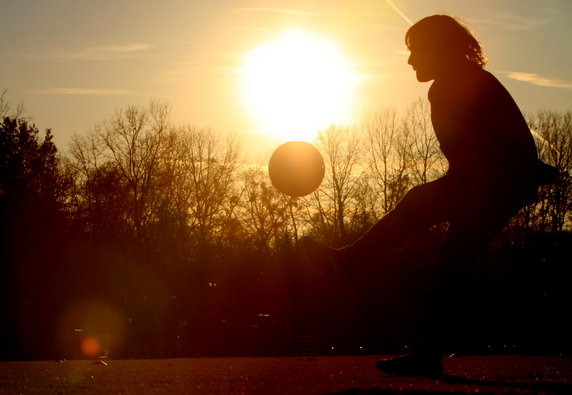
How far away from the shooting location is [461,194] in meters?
5.67

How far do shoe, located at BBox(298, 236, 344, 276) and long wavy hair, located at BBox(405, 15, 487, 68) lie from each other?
153 cm

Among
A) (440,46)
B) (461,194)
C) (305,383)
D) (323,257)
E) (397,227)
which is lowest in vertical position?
(305,383)

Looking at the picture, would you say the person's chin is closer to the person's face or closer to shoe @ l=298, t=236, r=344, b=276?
the person's face

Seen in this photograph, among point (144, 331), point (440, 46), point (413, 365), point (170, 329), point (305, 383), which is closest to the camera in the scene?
point (305, 383)

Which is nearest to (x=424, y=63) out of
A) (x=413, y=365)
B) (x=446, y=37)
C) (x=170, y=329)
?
(x=446, y=37)

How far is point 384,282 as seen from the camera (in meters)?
47.7

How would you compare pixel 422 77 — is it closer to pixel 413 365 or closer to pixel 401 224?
pixel 401 224

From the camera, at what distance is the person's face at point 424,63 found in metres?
5.91

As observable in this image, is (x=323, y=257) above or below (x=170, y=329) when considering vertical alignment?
below

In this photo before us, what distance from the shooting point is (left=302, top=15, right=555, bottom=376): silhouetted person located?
18.4ft

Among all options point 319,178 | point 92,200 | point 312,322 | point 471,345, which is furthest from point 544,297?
point 92,200

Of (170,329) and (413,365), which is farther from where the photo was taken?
(170,329)

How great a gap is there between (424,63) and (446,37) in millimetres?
229

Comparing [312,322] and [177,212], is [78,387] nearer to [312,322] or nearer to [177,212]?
[312,322]
